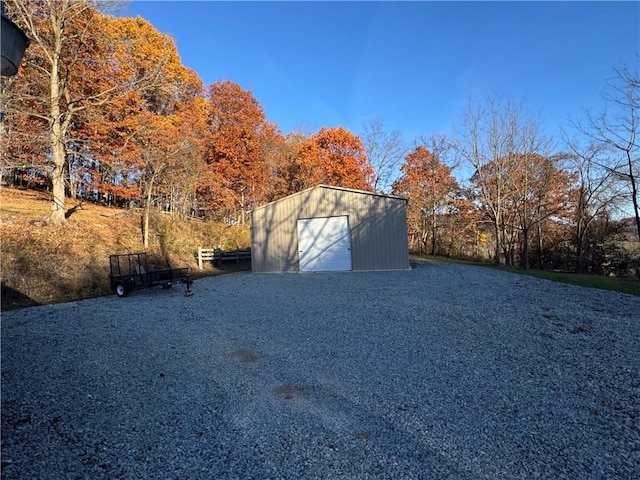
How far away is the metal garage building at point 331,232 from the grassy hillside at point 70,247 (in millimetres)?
3285

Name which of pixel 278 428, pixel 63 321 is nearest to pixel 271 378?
pixel 278 428

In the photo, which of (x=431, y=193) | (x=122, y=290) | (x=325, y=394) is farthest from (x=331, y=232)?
(x=431, y=193)

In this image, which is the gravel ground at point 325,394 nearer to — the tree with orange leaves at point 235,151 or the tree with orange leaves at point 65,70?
the tree with orange leaves at point 65,70

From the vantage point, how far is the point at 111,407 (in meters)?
2.87

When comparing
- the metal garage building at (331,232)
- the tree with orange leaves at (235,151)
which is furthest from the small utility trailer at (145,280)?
the tree with orange leaves at (235,151)

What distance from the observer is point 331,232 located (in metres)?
13.1

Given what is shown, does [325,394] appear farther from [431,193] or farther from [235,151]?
[431,193]

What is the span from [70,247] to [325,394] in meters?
10.9

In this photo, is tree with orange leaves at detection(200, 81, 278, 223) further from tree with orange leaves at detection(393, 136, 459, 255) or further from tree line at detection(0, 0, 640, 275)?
tree with orange leaves at detection(393, 136, 459, 255)

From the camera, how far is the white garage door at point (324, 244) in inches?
506

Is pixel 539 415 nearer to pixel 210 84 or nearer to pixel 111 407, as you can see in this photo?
pixel 111 407

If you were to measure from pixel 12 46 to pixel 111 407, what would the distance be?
274cm

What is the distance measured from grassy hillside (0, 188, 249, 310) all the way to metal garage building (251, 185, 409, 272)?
10.8ft

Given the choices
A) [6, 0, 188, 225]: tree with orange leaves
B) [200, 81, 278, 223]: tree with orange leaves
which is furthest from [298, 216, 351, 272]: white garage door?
[200, 81, 278, 223]: tree with orange leaves
